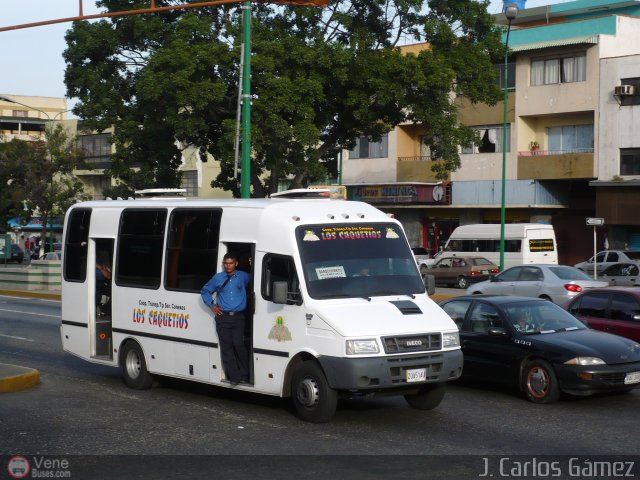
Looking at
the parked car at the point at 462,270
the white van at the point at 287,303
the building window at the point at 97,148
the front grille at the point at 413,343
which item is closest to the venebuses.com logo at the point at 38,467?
the white van at the point at 287,303

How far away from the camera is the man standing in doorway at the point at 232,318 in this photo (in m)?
12.1

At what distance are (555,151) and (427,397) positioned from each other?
137 ft

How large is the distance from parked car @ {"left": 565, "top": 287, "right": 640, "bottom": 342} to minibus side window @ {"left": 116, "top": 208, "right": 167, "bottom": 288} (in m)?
6.87

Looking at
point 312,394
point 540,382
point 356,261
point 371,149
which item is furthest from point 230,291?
point 371,149

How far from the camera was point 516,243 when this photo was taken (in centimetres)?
4553

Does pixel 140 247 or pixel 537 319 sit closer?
pixel 537 319

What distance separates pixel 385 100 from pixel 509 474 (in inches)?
1030

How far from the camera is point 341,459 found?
938 centimetres

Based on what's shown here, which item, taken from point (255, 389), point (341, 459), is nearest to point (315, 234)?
point (255, 389)

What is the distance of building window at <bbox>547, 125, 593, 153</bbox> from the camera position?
50.4m

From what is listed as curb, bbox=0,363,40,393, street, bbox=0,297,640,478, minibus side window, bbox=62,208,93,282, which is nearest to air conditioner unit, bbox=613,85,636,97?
street, bbox=0,297,640,478

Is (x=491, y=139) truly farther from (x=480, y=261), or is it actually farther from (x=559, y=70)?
(x=480, y=261)

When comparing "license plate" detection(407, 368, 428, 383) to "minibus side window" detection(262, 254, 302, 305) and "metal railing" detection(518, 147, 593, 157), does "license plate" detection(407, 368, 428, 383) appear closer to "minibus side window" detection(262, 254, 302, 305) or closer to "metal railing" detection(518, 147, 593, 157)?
"minibus side window" detection(262, 254, 302, 305)

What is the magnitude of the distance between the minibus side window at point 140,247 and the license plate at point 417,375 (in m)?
4.19
